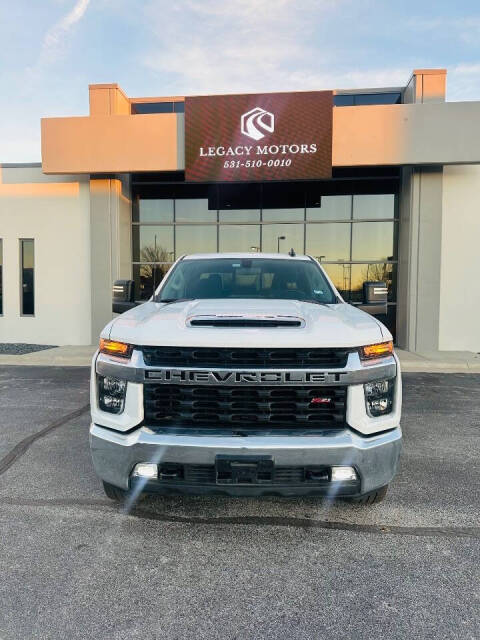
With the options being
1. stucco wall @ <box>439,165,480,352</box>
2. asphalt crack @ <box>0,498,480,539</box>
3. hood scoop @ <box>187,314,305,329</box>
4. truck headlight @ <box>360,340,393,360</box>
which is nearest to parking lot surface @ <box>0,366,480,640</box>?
asphalt crack @ <box>0,498,480,539</box>

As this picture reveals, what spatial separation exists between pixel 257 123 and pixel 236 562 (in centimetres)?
1161

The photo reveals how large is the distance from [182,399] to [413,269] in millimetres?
11331

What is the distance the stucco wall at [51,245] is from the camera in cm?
1381

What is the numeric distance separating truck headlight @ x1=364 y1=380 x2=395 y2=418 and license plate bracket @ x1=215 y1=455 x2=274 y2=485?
2.37 feet

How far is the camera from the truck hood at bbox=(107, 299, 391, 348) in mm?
2820

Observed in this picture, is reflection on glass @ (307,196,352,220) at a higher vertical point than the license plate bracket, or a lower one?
higher

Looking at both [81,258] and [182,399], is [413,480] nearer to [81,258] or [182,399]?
[182,399]

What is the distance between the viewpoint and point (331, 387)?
286cm

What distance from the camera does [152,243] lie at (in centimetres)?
1495

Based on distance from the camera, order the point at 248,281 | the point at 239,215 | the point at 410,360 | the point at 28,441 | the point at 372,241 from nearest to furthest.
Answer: the point at 248,281
the point at 28,441
the point at 410,360
the point at 372,241
the point at 239,215

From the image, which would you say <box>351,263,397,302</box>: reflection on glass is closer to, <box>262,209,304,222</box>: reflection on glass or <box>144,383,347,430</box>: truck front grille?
<box>262,209,304,222</box>: reflection on glass

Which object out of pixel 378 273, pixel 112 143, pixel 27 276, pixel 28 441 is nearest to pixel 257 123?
pixel 112 143

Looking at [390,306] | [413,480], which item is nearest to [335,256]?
[390,306]

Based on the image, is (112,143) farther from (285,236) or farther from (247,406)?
(247,406)
